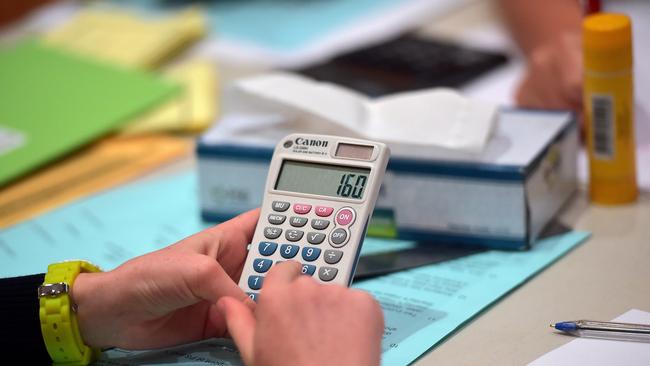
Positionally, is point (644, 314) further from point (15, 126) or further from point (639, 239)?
point (15, 126)

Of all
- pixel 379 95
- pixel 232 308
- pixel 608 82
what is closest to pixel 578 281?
pixel 608 82

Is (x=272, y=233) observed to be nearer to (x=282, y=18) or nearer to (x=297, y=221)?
(x=297, y=221)

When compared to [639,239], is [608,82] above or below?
above

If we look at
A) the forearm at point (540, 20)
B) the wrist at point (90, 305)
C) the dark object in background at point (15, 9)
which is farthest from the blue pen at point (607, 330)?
the dark object in background at point (15, 9)

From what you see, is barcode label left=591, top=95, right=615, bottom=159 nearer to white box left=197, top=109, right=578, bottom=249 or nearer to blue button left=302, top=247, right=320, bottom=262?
white box left=197, top=109, right=578, bottom=249

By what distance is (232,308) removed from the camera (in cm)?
61

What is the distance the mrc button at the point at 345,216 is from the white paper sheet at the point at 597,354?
158 millimetres

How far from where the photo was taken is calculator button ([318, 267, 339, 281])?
0.65m

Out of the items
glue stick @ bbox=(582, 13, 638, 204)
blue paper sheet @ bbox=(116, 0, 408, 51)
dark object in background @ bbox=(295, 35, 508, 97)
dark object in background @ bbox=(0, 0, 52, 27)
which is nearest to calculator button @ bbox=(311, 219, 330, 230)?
glue stick @ bbox=(582, 13, 638, 204)

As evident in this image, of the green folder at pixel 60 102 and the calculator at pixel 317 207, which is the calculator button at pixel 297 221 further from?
the green folder at pixel 60 102

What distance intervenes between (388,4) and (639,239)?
30.4 inches

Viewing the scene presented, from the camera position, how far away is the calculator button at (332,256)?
66 centimetres

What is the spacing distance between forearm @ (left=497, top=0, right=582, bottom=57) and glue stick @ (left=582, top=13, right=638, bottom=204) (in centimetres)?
24

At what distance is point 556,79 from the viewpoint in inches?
39.2
